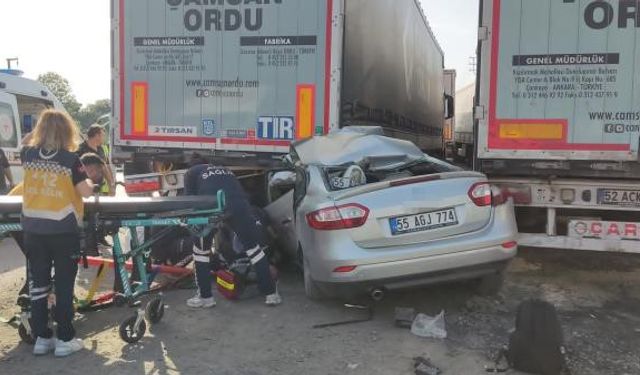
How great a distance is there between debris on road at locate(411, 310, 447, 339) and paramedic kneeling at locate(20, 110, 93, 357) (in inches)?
94.1

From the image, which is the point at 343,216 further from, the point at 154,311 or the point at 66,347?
the point at 66,347

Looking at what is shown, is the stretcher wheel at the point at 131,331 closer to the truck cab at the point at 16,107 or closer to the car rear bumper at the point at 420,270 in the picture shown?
the car rear bumper at the point at 420,270

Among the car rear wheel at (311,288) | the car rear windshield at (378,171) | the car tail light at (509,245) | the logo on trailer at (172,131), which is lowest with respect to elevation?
the car rear wheel at (311,288)

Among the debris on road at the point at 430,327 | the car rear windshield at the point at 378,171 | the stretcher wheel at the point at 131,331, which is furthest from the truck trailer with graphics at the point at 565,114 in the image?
the stretcher wheel at the point at 131,331

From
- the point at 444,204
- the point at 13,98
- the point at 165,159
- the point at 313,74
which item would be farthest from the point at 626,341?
the point at 13,98

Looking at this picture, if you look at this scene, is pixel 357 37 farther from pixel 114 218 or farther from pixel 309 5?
pixel 114 218

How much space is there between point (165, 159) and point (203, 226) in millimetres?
2347

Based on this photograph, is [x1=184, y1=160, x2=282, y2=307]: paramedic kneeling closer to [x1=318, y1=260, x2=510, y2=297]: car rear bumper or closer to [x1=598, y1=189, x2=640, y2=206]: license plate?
[x1=318, y1=260, x2=510, y2=297]: car rear bumper

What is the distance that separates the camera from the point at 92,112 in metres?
85.4

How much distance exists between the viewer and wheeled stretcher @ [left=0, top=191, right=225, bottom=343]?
4281 mm

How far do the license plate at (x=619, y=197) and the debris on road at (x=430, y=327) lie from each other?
1.87 m

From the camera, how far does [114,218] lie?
4.34 meters

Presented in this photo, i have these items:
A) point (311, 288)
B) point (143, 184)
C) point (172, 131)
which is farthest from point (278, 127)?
point (311, 288)

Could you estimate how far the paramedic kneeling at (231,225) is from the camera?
5.18 m
